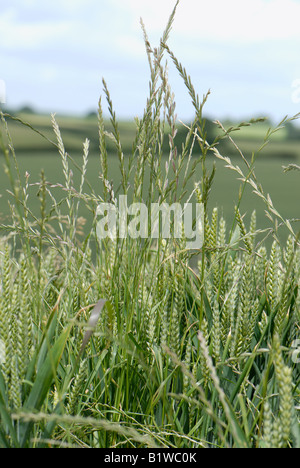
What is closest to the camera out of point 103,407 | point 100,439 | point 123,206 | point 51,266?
point 100,439

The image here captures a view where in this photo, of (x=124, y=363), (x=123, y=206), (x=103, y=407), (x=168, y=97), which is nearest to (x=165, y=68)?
(x=168, y=97)

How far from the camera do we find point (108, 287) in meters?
1.35

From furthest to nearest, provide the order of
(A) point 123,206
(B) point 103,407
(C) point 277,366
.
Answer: (A) point 123,206 → (B) point 103,407 → (C) point 277,366

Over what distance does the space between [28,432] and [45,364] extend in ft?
0.47

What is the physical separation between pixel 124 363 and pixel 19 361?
0.26 m

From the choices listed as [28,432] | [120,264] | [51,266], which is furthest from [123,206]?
[51,266]

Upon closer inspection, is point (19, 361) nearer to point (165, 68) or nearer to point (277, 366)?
point (277, 366)

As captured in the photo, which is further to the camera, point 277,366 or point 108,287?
point 108,287

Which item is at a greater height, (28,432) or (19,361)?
(19,361)

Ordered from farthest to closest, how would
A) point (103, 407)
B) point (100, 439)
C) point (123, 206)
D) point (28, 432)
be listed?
point (123, 206) → point (103, 407) → point (100, 439) → point (28, 432)

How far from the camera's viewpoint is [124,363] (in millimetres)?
1271
